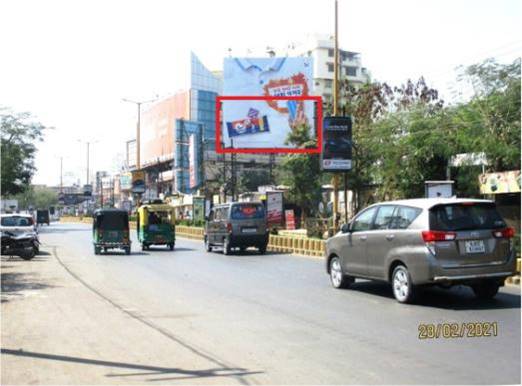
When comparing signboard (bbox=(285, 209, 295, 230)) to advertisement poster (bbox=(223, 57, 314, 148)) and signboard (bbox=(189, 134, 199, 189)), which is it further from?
signboard (bbox=(189, 134, 199, 189))

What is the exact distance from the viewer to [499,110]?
2406 centimetres

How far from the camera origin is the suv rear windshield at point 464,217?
452 inches

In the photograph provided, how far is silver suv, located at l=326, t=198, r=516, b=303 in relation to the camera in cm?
1135

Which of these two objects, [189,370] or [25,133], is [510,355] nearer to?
[189,370]

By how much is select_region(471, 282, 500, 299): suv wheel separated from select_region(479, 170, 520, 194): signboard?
977 centimetres

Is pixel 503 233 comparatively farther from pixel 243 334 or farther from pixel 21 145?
pixel 21 145

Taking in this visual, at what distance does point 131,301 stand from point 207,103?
91297 millimetres

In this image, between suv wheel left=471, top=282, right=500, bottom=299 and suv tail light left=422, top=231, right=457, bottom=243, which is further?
suv wheel left=471, top=282, right=500, bottom=299

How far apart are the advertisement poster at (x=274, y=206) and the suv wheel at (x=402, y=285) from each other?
2511cm

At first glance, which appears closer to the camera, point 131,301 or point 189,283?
point 131,301

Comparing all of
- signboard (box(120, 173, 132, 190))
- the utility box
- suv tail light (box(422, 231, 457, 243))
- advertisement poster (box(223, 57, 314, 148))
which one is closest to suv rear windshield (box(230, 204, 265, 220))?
the utility box

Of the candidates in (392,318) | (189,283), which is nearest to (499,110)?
(189,283)

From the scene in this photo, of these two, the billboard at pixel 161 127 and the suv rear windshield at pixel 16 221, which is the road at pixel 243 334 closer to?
the suv rear windshield at pixel 16 221

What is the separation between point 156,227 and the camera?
31.4 metres
